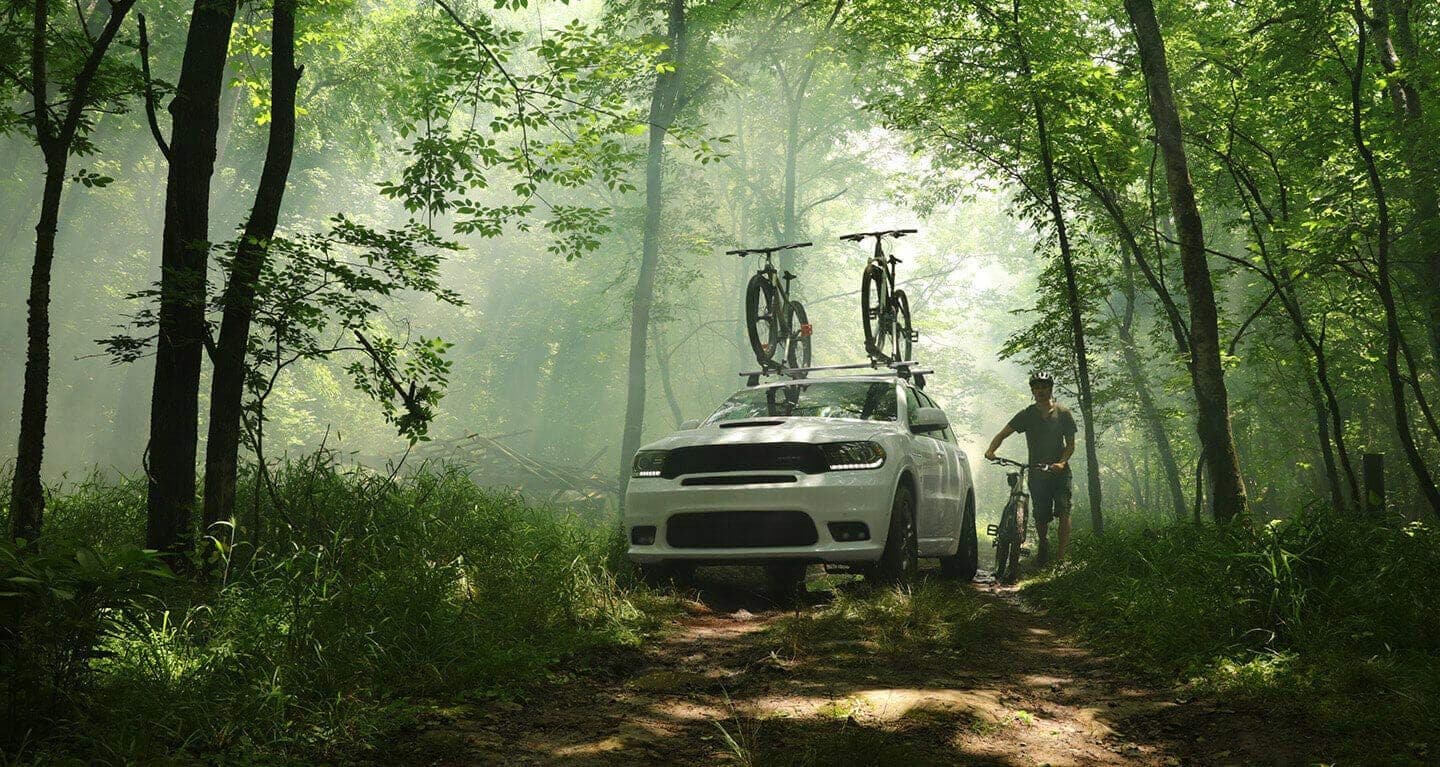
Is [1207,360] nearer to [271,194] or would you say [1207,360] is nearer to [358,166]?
[271,194]

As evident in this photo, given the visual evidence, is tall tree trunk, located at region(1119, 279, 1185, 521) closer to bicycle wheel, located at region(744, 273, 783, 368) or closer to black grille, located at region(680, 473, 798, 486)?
bicycle wheel, located at region(744, 273, 783, 368)

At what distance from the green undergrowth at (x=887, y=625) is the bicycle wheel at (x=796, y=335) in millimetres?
3719

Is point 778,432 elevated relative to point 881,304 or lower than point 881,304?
lower

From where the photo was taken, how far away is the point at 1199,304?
7.98 m

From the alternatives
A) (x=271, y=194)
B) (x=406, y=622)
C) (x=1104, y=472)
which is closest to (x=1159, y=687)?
(x=406, y=622)

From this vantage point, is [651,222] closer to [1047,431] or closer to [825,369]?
[825,369]

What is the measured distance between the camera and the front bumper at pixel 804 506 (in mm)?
6578

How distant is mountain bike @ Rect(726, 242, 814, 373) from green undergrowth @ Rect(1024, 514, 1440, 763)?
4.12 metres

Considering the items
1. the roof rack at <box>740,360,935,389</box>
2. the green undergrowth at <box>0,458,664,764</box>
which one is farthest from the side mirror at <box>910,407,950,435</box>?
the green undergrowth at <box>0,458,664,764</box>

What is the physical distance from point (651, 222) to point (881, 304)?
40.2 feet

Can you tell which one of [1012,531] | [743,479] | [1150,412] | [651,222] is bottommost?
[1012,531]

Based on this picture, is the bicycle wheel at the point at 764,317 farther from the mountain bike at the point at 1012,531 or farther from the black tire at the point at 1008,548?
the black tire at the point at 1008,548

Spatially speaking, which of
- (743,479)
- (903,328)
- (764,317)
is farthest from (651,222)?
A: (743,479)

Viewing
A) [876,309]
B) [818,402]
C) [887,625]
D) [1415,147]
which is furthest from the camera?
[876,309]
